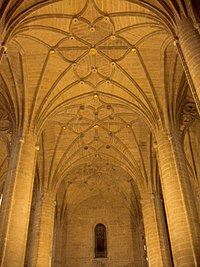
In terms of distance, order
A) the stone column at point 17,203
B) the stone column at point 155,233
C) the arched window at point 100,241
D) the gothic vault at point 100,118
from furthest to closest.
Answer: the arched window at point 100,241 → the stone column at point 155,233 → the gothic vault at point 100,118 → the stone column at point 17,203

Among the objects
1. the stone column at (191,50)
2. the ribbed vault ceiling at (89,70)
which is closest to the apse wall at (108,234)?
the ribbed vault ceiling at (89,70)

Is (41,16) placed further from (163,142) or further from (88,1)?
(163,142)

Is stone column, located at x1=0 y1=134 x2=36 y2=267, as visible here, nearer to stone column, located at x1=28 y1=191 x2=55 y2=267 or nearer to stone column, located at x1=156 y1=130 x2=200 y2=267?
stone column, located at x1=28 y1=191 x2=55 y2=267

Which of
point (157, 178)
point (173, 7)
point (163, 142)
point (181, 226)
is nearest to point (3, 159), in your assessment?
point (157, 178)

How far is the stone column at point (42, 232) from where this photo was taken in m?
16.0

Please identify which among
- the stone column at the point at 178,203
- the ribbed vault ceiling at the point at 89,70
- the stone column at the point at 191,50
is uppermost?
the ribbed vault ceiling at the point at 89,70

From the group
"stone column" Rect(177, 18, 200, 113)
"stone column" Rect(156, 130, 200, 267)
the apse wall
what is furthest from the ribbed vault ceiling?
the apse wall

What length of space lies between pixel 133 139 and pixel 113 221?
763 cm

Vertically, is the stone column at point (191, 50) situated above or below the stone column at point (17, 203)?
above

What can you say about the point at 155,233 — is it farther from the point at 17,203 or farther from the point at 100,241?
the point at 17,203

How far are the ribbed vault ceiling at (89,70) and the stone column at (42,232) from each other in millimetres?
1200

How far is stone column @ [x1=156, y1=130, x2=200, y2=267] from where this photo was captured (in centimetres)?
1039

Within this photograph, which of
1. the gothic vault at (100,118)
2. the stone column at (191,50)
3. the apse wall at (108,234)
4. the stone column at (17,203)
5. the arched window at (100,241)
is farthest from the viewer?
the arched window at (100,241)

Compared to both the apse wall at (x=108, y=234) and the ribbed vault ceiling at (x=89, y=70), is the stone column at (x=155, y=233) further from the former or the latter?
the apse wall at (x=108, y=234)
